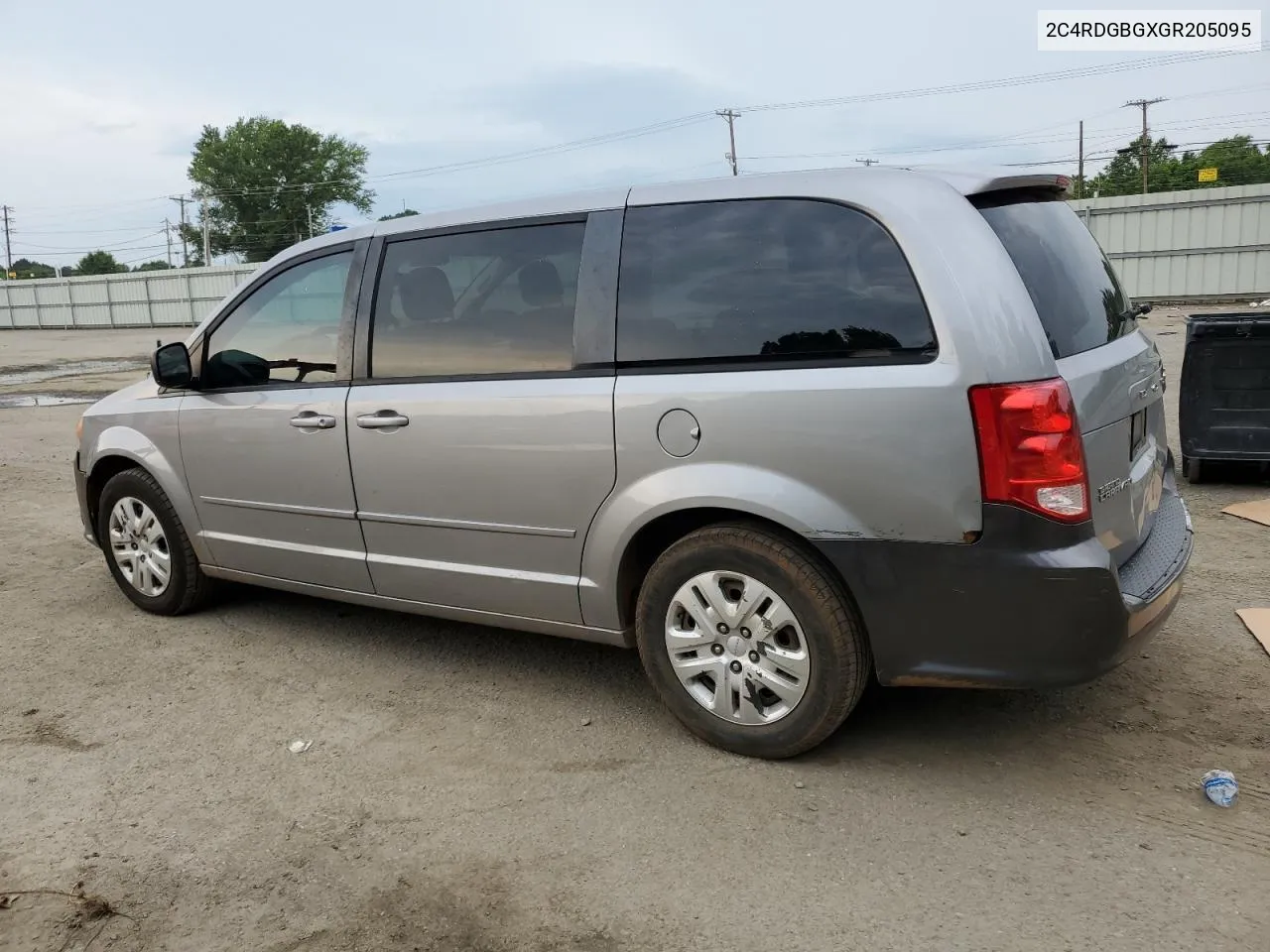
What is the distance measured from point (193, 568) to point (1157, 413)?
418 centimetres

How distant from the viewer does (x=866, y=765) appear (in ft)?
10.8

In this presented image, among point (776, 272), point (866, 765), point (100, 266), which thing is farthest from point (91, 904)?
point (100, 266)

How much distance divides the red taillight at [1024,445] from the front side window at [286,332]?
2.57m

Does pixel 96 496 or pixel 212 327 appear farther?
pixel 96 496

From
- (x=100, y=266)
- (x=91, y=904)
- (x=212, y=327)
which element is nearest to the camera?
(x=91, y=904)

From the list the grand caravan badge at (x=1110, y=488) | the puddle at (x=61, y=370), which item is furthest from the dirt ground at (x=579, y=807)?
the puddle at (x=61, y=370)

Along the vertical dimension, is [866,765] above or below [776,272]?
below

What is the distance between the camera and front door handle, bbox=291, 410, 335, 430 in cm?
410

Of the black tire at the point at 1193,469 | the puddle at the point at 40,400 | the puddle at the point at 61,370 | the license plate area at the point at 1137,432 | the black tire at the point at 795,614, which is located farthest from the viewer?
the puddle at the point at 61,370

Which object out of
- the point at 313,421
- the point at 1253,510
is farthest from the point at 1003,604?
the point at 1253,510

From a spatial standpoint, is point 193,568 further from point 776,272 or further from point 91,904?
point 776,272

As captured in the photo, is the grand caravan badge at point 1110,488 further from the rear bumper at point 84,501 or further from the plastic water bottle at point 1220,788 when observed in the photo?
the rear bumper at point 84,501

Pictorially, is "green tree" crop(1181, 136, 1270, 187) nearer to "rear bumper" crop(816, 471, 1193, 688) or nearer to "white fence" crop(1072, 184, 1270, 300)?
"white fence" crop(1072, 184, 1270, 300)

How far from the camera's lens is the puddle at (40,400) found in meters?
15.3
